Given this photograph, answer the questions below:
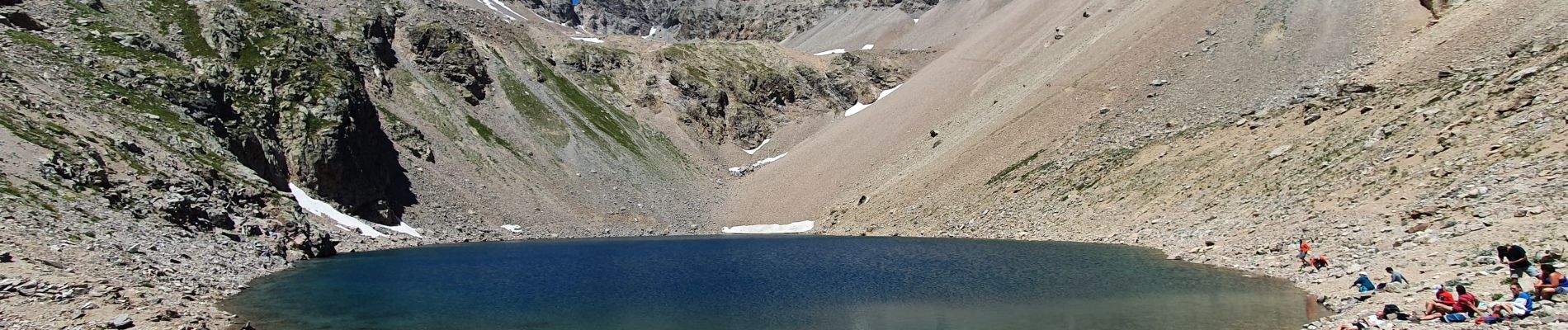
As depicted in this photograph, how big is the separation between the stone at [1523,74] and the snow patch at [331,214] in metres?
67.1

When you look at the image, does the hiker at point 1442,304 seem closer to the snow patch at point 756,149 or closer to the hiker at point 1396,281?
the hiker at point 1396,281

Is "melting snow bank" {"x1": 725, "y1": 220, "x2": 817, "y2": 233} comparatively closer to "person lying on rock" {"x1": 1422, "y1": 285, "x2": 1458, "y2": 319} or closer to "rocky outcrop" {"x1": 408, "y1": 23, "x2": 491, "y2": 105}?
"rocky outcrop" {"x1": 408, "y1": 23, "x2": 491, "y2": 105}

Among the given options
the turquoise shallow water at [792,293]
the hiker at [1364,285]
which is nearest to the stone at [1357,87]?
the turquoise shallow water at [792,293]

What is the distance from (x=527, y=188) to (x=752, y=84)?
50.6 metres

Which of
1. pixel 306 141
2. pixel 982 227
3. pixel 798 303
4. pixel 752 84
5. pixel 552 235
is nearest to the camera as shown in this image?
pixel 798 303

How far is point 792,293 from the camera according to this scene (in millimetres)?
33656

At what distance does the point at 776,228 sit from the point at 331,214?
3853 centimetres

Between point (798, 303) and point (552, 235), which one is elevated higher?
point (798, 303)

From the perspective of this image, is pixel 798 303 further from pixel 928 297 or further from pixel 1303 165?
pixel 1303 165

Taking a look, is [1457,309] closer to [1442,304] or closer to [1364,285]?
[1442,304]

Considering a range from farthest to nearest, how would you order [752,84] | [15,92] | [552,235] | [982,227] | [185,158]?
[752,84] → [552,235] → [982,227] → [185,158] → [15,92]

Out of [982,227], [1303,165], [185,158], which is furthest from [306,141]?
[1303,165]

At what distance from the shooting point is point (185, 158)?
4519 cm

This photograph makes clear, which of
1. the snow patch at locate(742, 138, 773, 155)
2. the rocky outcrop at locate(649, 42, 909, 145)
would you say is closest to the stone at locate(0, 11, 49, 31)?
the rocky outcrop at locate(649, 42, 909, 145)
